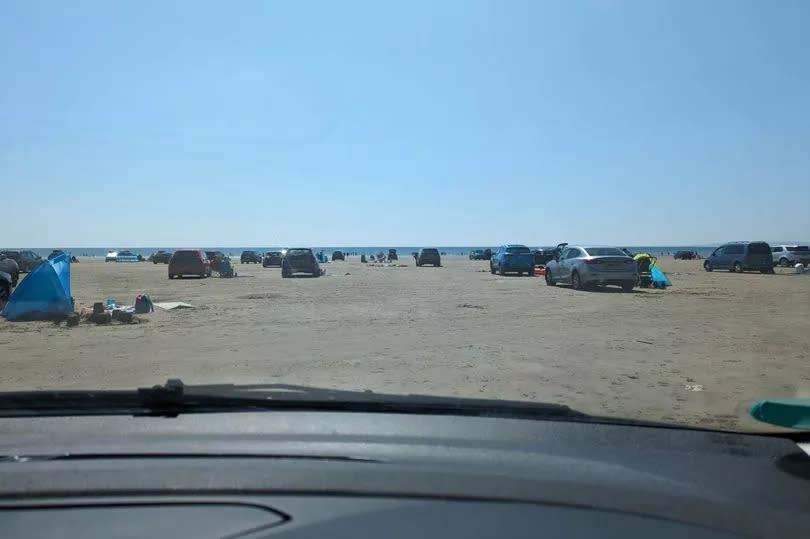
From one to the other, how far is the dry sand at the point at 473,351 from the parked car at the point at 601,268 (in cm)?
410

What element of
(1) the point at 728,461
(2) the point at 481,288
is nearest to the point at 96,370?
(1) the point at 728,461

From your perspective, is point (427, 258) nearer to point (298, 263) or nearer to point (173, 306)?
point (298, 263)

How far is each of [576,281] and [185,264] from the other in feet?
66.7

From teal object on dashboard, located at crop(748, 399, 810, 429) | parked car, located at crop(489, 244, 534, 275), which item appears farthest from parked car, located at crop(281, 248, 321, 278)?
teal object on dashboard, located at crop(748, 399, 810, 429)

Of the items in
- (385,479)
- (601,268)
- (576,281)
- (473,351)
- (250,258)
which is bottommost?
(473,351)

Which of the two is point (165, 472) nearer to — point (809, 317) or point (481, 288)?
point (809, 317)

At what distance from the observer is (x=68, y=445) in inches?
105

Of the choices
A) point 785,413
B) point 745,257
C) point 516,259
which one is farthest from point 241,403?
point 745,257

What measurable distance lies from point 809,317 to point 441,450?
14.3 meters

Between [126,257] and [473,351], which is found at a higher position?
[126,257]

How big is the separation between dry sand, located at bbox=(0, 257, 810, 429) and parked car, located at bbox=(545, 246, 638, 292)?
4105 millimetres

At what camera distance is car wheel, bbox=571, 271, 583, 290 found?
861 inches

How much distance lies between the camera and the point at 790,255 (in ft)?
138

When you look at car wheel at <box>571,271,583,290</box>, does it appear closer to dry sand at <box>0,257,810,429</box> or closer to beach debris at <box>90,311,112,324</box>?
dry sand at <box>0,257,810,429</box>
